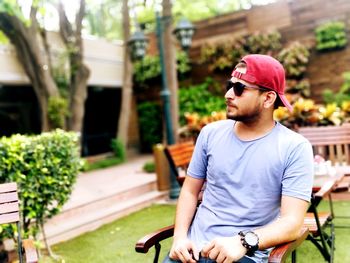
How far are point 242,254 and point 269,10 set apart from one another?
1194cm

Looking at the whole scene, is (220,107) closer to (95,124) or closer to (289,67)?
(289,67)

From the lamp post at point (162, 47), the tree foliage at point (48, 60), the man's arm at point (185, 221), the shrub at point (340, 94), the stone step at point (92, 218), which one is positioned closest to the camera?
the man's arm at point (185, 221)

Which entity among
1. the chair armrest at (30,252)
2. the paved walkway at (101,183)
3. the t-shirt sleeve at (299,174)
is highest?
the t-shirt sleeve at (299,174)

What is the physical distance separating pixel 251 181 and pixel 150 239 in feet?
2.26

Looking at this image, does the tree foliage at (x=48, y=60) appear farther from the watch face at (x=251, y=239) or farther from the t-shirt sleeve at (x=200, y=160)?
the watch face at (x=251, y=239)

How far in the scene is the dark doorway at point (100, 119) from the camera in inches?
559

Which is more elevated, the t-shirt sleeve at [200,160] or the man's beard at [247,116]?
the man's beard at [247,116]

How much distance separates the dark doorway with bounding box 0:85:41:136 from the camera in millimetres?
12609

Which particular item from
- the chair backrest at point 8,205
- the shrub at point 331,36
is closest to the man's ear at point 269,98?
the chair backrest at point 8,205

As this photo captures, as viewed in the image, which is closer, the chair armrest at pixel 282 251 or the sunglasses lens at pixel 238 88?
the chair armrest at pixel 282 251

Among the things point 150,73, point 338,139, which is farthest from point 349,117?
point 150,73

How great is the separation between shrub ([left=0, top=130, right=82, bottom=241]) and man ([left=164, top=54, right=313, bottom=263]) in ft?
7.83

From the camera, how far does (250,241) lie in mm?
2010

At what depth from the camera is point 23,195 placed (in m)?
4.14
